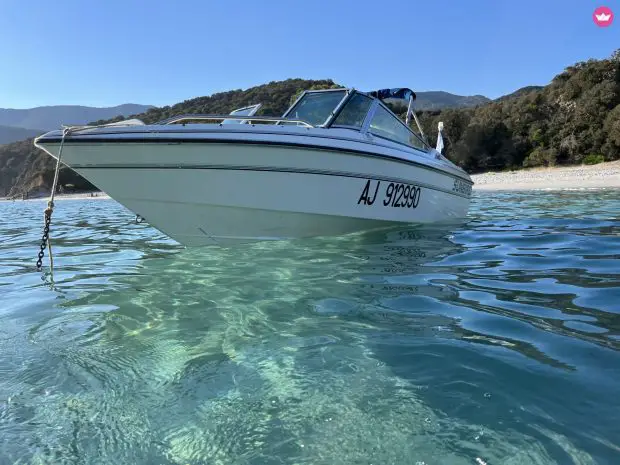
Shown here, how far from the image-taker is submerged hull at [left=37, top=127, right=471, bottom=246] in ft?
15.4

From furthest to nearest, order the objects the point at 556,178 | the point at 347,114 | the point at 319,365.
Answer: the point at 556,178, the point at 347,114, the point at 319,365

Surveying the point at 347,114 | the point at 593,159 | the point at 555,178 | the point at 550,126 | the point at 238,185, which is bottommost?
the point at 238,185

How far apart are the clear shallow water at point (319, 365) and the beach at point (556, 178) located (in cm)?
1941

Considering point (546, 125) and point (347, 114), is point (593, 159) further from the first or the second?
point (347, 114)

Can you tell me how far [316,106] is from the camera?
650 cm

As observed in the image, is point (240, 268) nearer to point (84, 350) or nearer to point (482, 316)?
point (84, 350)

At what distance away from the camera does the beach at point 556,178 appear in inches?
851

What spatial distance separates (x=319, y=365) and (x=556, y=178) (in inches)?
1057

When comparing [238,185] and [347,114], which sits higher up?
[347,114]

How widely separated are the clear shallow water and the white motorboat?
77cm

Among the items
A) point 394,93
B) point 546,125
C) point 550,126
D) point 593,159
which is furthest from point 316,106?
point 546,125

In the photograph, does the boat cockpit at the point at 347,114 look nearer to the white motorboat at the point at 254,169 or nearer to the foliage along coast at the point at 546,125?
the white motorboat at the point at 254,169

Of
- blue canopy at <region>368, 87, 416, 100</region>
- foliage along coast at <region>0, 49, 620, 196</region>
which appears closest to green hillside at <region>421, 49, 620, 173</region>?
foliage along coast at <region>0, 49, 620, 196</region>

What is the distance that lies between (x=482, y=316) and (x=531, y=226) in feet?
17.4
